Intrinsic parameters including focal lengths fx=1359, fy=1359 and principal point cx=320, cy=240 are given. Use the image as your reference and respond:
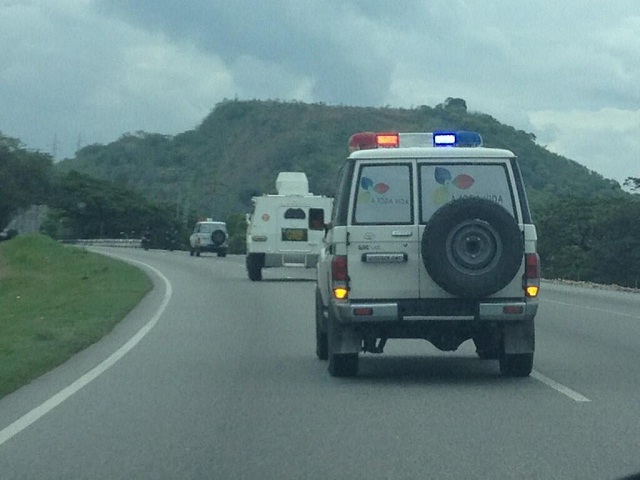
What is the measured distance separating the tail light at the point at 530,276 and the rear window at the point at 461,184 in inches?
22.2

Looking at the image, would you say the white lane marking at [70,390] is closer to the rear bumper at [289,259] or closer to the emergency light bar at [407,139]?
the emergency light bar at [407,139]

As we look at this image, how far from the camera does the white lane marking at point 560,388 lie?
12.3 metres

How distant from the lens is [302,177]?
37.9m

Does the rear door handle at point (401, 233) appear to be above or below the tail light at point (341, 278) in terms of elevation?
above

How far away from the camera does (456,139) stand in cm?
1476

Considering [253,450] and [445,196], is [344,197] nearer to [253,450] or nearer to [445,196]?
[445,196]

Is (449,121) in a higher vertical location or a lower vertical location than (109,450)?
higher

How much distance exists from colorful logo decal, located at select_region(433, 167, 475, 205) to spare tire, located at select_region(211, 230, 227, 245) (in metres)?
48.3

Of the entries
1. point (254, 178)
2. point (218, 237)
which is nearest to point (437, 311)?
point (218, 237)

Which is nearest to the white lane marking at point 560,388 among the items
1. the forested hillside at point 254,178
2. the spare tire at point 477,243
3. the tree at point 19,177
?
the spare tire at point 477,243

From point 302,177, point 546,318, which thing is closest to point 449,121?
point 302,177

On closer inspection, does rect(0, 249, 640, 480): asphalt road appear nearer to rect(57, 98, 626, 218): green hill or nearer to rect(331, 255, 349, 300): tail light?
rect(331, 255, 349, 300): tail light

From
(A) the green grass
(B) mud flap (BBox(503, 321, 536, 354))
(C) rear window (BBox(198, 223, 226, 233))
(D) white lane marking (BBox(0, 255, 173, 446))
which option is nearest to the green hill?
(C) rear window (BBox(198, 223, 226, 233))

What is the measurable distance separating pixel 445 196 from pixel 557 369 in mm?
2707
